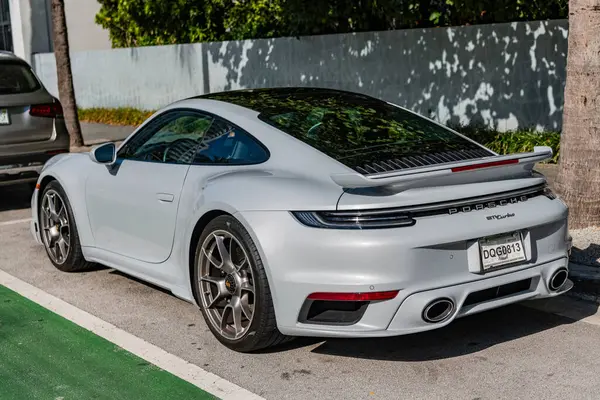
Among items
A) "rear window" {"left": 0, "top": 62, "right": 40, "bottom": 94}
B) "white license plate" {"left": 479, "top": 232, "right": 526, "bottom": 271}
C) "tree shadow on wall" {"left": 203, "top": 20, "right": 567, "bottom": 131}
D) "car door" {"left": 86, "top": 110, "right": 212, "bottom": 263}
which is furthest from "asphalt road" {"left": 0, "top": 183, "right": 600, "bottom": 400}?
"tree shadow on wall" {"left": 203, "top": 20, "right": 567, "bottom": 131}

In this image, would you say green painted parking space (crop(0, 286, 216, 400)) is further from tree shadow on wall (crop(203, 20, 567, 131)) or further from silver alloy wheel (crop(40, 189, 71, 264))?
tree shadow on wall (crop(203, 20, 567, 131))

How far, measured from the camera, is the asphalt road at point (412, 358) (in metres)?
4.65

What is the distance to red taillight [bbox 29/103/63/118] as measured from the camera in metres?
10.1

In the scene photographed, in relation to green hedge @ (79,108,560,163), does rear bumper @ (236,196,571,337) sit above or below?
above

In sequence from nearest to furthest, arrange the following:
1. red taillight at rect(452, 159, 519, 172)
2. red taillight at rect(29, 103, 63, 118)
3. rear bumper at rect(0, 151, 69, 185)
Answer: red taillight at rect(452, 159, 519, 172) < rear bumper at rect(0, 151, 69, 185) < red taillight at rect(29, 103, 63, 118)

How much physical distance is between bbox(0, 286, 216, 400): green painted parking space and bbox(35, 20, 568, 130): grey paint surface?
8.78 meters

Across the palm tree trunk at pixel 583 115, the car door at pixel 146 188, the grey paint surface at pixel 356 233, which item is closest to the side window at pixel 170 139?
the car door at pixel 146 188

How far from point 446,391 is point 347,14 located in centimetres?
1130

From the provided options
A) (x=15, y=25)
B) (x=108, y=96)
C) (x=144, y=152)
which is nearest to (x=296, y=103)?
(x=144, y=152)

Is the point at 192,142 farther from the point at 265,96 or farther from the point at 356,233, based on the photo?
the point at 356,233

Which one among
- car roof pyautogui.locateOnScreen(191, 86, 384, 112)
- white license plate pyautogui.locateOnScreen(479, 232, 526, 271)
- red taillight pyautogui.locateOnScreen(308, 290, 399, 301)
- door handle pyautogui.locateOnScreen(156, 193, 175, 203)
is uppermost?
car roof pyautogui.locateOnScreen(191, 86, 384, 112)

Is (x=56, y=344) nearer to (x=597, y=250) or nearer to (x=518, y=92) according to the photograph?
(x=597, y=250)

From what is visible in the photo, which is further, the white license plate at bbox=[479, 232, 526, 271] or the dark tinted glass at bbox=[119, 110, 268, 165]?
the dark tinted glass at bbox=[119, 110, 268, 165]

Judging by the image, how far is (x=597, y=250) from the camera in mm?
6836
